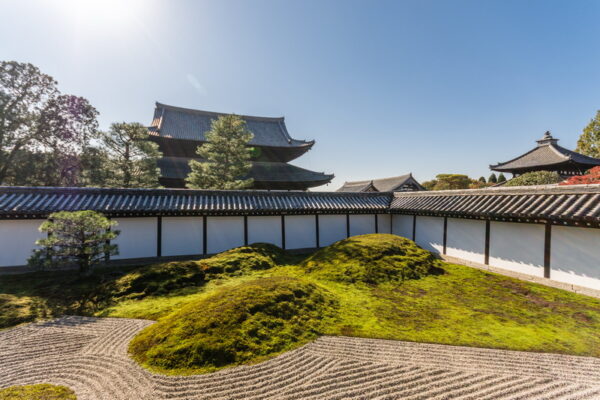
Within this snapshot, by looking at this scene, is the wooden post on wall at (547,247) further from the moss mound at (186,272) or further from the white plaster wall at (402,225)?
the moss mound at (186,272)

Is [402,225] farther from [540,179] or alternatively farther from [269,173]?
[269,173]

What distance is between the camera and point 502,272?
997 centimetres

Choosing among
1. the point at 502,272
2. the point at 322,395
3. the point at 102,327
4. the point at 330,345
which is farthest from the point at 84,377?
the point at 502,272

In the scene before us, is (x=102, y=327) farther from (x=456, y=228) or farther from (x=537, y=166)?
(x=537, y=166)

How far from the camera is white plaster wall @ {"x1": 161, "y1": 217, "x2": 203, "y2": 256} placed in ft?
39.4

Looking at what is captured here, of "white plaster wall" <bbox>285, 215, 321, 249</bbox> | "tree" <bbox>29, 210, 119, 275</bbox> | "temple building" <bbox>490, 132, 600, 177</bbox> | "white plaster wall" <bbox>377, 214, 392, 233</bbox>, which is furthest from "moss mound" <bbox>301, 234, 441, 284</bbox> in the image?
"temple building" <bbox>490, 132, 600, 177</bbox>

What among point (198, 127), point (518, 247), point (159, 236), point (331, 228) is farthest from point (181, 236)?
point (198, 127)

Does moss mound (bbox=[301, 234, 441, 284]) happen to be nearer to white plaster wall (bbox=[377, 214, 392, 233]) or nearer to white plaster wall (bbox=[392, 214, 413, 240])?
white plaster wall (bbox=[392, 214, 413, 240])

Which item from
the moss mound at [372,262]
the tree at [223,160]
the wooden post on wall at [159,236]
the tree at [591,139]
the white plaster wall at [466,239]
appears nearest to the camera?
the moss mound at [372,262]

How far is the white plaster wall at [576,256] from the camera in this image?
7668 millimetres

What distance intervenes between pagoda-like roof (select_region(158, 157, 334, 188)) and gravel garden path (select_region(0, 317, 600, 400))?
16.2 meters

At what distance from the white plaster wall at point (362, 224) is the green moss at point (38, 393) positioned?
43.0 feet

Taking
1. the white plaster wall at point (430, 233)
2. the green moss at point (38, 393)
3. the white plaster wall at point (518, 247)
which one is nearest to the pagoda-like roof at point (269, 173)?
the white plaster wall at point (430, 233)

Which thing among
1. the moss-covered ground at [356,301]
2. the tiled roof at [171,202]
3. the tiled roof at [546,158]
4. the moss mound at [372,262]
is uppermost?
the tiled roof at [546,158]
